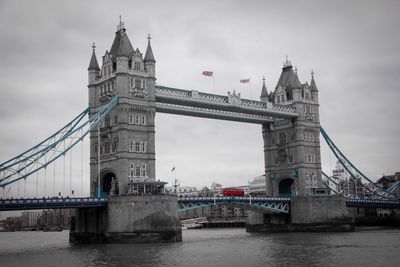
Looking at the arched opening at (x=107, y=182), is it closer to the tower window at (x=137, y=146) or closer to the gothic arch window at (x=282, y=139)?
the tower window at (x=137, y=146)

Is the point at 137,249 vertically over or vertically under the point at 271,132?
under

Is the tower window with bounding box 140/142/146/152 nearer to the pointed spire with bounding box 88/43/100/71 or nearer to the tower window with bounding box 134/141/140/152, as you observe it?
the tower window with bounding box 134/141/140/152

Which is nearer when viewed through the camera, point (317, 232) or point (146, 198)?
point (146, 198)

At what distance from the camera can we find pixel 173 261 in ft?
165

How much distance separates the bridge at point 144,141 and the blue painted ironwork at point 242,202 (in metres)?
0.16

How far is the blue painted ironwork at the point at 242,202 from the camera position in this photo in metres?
83.0

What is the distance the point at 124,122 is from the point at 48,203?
16.3 m

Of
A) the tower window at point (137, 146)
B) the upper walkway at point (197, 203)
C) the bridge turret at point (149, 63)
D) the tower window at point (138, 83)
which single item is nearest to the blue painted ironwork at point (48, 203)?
the upper walkway at point (197, 203)

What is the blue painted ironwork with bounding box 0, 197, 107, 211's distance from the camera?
217 feet

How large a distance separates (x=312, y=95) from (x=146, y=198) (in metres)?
48.3

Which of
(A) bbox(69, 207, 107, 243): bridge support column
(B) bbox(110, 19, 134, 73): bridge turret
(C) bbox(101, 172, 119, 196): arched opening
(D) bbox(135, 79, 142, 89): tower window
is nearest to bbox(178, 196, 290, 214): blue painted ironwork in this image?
(C) bbox(101, 172, 119, 196): arched opening

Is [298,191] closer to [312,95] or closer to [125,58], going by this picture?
[312,95]

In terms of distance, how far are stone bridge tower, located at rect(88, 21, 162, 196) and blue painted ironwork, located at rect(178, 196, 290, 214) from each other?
22.2 feet

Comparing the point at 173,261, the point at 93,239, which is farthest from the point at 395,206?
the point at 173,261
